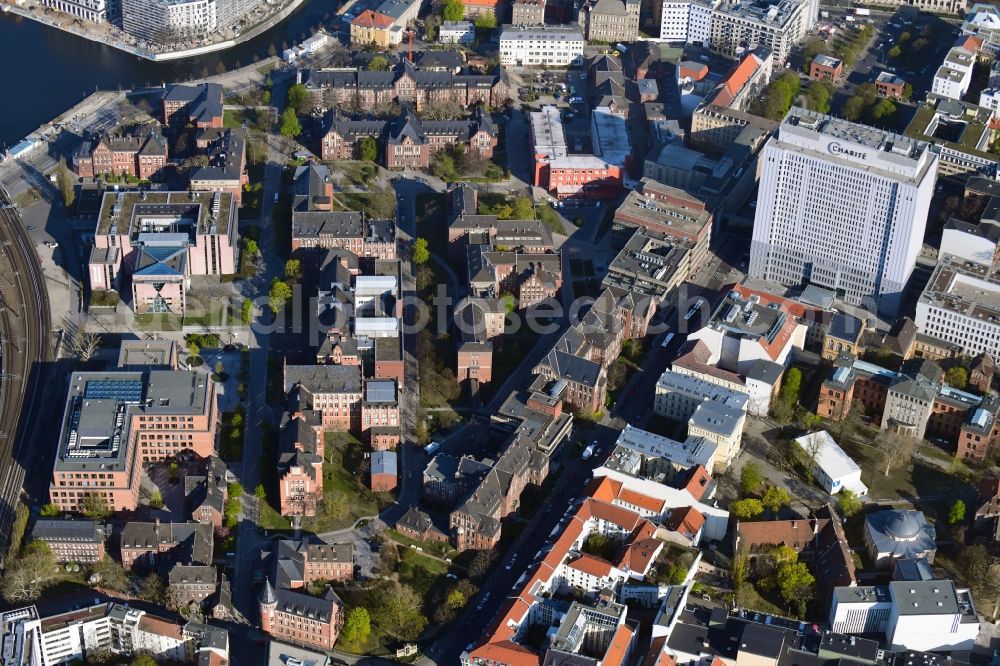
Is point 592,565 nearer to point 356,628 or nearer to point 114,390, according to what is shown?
point 356,628

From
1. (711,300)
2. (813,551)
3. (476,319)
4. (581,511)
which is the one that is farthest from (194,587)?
(711,300)

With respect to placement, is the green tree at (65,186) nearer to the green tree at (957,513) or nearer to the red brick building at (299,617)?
the red brick building at (299,617)

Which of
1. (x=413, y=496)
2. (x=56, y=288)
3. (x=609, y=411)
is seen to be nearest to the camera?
(x=413, y=496)

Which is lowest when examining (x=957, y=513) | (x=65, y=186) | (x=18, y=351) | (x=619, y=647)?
(x=619, y=647)

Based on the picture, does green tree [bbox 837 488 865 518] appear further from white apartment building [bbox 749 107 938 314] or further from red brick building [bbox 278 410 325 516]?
red brick building [bbox 278 410 325 516]

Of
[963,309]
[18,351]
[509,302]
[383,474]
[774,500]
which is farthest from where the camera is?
[509,302]

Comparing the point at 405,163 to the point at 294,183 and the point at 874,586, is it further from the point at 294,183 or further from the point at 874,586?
the point at 874,586

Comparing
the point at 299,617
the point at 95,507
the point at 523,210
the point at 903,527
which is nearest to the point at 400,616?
the point at 299,617

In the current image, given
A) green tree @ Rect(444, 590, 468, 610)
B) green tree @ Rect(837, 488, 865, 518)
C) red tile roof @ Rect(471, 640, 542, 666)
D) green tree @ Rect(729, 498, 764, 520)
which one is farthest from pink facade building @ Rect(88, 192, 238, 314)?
green tree @ Rect(837, 488, 865, 518)

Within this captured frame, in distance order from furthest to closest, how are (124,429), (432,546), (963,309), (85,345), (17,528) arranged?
(963,309) → (85,345) → (124,429) → (432,546) → (17,528)
